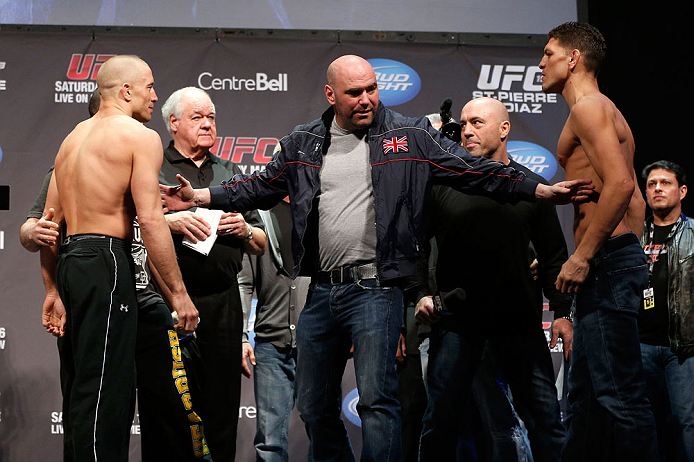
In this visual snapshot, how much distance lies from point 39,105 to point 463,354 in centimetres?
367

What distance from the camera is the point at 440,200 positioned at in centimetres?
378

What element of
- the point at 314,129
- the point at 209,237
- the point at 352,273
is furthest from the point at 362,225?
the point at 209,237

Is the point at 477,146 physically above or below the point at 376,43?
below

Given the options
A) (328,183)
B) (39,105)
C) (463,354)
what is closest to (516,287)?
(463,354)

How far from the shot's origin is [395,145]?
315 cm

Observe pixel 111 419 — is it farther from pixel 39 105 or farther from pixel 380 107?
pixel 39 105

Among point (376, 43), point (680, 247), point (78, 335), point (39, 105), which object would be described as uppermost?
point (376, 43)

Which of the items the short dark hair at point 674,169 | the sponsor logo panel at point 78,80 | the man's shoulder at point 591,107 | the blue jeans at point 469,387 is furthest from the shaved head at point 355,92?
the sponsor logo panel at point 78,80

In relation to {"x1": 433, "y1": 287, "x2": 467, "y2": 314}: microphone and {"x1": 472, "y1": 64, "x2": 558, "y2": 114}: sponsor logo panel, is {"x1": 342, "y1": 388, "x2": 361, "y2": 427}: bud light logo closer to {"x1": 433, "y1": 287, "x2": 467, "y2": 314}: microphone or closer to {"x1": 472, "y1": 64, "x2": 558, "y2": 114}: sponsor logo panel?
{"x1": 433, "y1": 287, "x2": 467, "y2": 314}: microphone

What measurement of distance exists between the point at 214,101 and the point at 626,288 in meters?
3.54

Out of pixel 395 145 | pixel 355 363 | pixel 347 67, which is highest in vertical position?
pixel 347 67

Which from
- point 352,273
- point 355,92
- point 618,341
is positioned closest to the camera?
point 618,341

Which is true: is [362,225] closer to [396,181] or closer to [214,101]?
[396,181]

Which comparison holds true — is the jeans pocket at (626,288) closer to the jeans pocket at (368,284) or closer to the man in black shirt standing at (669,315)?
the jeans pocket at (368,284)
